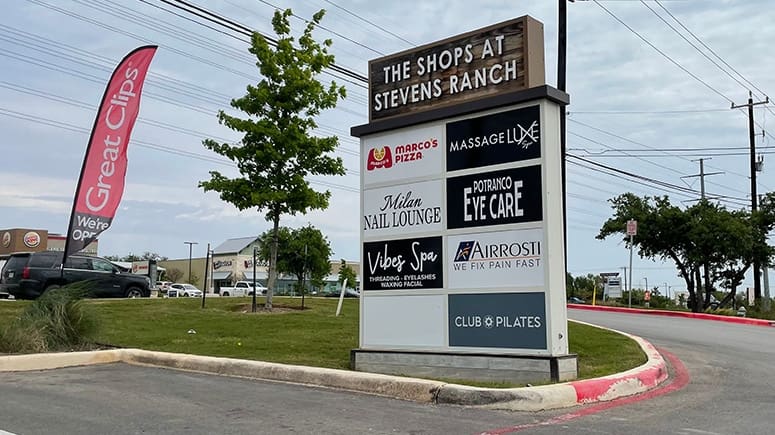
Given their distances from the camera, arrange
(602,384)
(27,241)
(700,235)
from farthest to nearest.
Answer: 1. (27,241)
2. (700,235)
3. (602,384)

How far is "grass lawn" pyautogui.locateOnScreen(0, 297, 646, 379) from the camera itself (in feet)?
36.9

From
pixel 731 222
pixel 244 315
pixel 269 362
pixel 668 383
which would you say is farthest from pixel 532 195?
pixel 731 222

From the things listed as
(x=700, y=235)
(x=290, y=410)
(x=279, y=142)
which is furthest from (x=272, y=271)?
(x=700, y=235)

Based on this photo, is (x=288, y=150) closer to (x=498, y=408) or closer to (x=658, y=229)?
(x=498, y=408)

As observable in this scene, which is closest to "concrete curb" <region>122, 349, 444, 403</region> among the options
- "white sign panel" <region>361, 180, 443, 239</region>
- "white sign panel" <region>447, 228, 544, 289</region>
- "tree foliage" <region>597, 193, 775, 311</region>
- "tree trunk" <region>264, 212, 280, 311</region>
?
"white sign panel" <region>447, 228, 544, 289</region>

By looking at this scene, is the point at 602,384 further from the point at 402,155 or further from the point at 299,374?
the point at 402,155

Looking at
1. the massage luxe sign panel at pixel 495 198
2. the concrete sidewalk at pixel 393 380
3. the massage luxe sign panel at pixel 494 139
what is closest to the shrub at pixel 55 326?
the concrete sidewalk at pixel 393 380

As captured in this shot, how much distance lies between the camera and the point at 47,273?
23078 mm

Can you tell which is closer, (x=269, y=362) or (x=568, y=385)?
(x=568, y=385)

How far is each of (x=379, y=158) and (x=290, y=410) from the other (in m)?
4.51

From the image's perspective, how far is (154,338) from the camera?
1381cm

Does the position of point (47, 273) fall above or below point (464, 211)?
below

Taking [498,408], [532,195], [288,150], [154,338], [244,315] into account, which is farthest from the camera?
[288,150]

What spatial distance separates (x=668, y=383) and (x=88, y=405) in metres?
7.12
